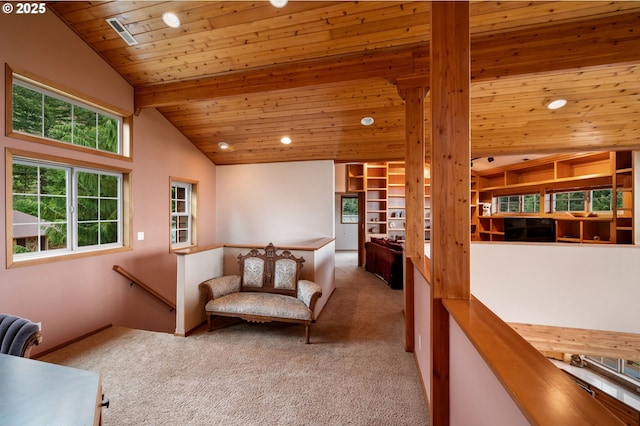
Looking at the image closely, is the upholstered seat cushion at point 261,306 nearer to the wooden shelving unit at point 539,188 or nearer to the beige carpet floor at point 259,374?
the beige carpet floor at point 259,374

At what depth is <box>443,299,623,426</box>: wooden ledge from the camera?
59cm

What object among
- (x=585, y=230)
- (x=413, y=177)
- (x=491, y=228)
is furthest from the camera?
(x=491, y=228)

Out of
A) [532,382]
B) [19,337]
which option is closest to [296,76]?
[19,337]

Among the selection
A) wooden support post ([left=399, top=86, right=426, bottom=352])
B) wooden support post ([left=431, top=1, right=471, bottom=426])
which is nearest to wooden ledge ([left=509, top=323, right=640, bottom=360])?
wooden support post ([left=399, top=86, right=426, bottom=352])

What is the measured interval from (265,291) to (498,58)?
3730 mm

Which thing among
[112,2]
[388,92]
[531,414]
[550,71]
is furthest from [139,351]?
[550,71]

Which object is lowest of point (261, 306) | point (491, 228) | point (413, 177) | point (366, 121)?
point (261, 306)

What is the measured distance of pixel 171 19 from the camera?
102 inches

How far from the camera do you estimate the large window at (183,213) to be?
15.3 feet

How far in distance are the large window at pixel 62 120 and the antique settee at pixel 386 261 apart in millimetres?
4845

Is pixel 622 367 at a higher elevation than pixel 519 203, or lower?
lower

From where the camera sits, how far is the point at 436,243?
1.44 meters

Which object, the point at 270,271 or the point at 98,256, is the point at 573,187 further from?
the point at 98,256

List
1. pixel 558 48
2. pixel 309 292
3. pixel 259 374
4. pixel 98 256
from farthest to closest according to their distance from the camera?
pixel 98 256 < pixel 309 292 < pixel 558 48 < pixel 259 374
